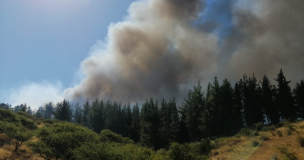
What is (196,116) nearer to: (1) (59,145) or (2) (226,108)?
(2) (226,108)

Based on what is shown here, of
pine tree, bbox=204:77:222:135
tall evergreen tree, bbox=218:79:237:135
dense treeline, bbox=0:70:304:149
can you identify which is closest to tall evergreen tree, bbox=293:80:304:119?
dense treeline, bbox=0:70:304:149

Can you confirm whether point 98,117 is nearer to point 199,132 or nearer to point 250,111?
point 199,132

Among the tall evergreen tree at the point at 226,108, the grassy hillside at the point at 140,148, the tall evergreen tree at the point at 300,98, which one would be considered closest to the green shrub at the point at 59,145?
the grassy hillside at the point at 140,148

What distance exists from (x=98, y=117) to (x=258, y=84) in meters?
77.1

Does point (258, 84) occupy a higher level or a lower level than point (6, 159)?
higher

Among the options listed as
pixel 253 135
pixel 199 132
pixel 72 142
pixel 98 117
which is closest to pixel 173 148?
pixel 72 142

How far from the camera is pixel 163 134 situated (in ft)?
227

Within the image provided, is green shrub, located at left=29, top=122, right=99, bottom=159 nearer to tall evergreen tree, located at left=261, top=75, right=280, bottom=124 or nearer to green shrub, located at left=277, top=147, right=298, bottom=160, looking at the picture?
green shrub, located at left=277, top=147, right=298, bottom=160

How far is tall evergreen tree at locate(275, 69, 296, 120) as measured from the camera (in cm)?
5469

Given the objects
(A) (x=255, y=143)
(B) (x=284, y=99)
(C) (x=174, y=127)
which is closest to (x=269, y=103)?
(B) (x=284, y=99)

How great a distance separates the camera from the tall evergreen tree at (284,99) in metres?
54.7

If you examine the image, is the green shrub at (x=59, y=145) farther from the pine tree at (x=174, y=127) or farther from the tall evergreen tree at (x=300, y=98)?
the tall evergreen tree at (x=300, y=98)

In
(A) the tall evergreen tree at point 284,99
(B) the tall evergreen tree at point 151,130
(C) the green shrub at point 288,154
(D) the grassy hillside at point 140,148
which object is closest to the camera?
(C) the green shrub at point 288,154

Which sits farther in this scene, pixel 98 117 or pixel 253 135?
pixel 98 117
